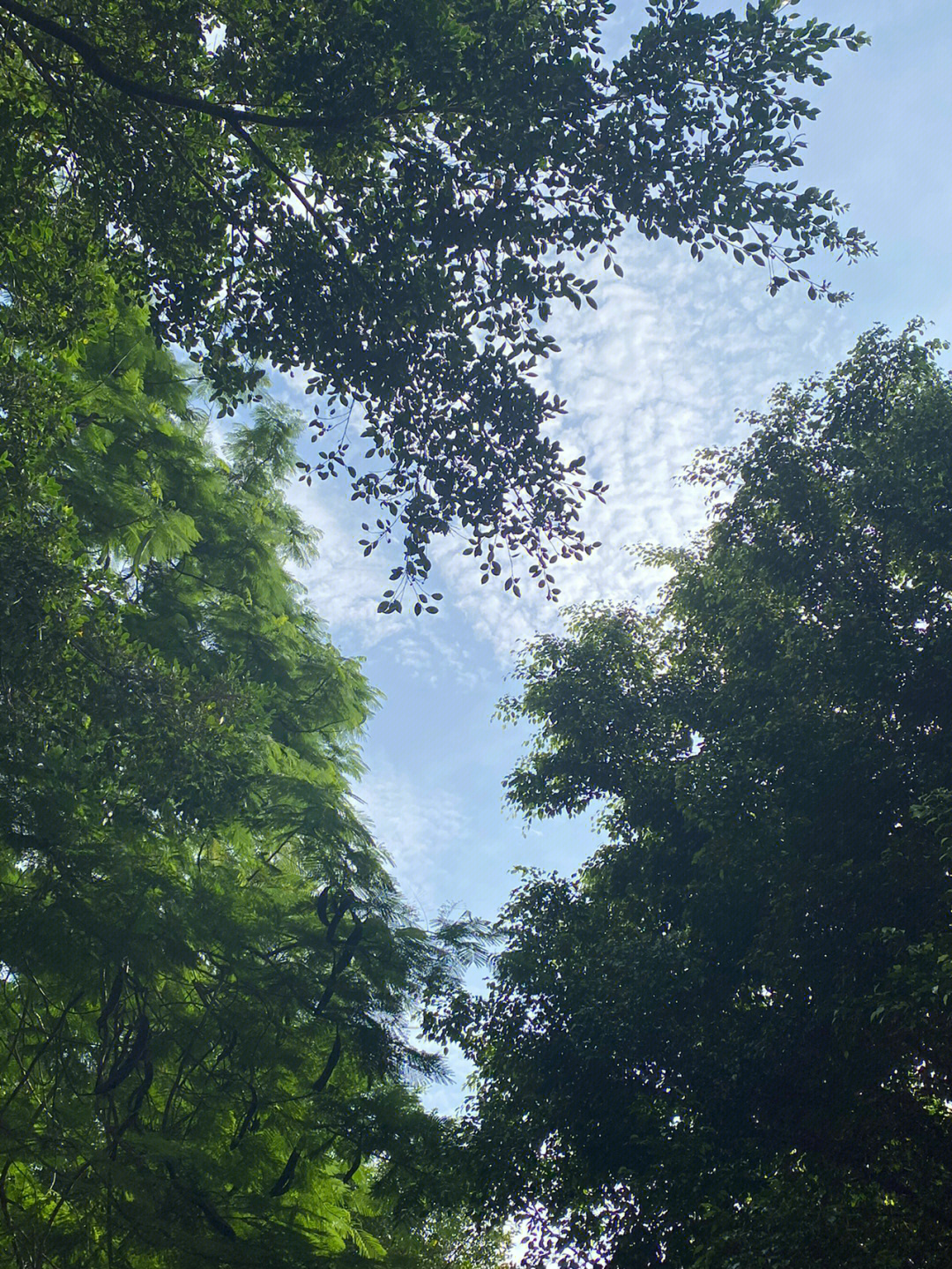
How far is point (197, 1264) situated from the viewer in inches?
321

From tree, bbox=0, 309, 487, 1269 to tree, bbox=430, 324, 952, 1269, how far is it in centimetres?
187

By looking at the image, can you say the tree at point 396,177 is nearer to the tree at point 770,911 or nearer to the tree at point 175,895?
the tree at point 175,895

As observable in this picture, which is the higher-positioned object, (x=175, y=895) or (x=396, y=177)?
(x=396, y=177)

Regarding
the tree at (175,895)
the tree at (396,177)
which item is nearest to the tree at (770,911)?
the tree at (175,895)

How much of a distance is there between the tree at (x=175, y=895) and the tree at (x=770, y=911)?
187 cm

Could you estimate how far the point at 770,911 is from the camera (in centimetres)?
1060

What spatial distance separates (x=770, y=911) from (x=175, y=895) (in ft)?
22.2

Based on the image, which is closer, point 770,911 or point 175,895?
point 175,895

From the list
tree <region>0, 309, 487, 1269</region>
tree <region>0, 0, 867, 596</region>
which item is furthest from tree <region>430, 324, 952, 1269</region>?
tree <region>0, 0, 867, 596</region>

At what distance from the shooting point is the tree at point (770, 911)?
8.87m

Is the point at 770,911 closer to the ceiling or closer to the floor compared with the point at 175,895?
closer to the ceiling

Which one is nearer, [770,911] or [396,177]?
[396,177]

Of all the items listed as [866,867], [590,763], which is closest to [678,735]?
[590,763]

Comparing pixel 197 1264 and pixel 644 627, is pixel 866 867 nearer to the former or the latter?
pixel 644 627
